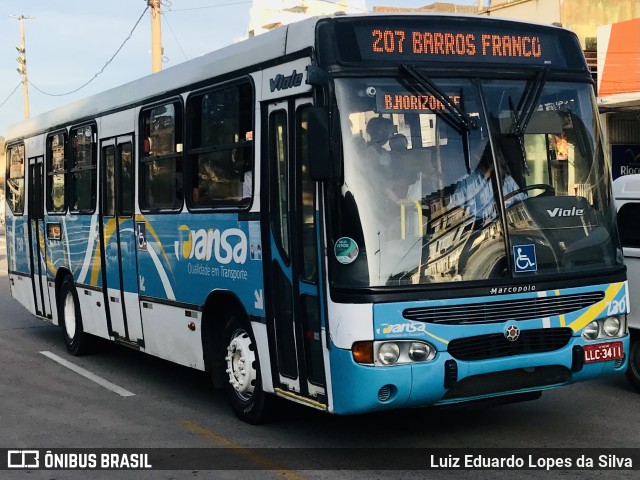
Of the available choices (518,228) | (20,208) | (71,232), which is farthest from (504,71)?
(20,208)

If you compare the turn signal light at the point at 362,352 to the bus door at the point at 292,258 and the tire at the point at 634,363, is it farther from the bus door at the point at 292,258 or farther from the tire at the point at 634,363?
the tire at the point at 634,363

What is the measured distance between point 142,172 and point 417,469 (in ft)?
16.1

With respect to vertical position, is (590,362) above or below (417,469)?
above

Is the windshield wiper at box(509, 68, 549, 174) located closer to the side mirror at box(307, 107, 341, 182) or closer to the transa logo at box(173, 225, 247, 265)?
the side mirror at box(307, 107, 341, 182)

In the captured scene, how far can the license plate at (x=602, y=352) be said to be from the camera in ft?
24.2

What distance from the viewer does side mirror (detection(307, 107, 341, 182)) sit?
675 centimetres

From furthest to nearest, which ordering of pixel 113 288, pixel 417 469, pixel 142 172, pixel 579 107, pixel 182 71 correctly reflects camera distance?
1. pixel 113 288
2. pixel 142 172
3. pixel 182 71
4. pixel 579 107
5. pixel 417 469

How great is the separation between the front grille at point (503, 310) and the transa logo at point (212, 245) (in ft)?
6.62

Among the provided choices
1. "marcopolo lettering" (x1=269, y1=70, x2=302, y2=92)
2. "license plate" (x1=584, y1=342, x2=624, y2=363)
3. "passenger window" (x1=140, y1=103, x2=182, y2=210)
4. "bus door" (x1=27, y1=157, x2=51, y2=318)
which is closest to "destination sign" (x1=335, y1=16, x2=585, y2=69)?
"marcopolo lettering" (x1=269, y1=70, x2=302, y2=92)

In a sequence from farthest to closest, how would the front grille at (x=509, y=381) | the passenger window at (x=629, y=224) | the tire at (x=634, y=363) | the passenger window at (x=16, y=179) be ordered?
the passenger window at (x=16, y=179)
the passenger window at (x=629, y=224)
the tire at (x=634, y=363)
the front grille at (x=509, y=381)

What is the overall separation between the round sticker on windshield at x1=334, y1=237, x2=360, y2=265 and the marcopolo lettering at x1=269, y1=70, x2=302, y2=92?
4.29ft

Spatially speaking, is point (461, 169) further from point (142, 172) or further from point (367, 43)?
point (142, 172)

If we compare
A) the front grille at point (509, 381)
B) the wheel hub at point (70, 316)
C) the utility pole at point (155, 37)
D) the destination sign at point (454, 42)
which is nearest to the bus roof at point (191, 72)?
the destination sign at point (454, 42)

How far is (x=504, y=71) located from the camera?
7.36 meters
